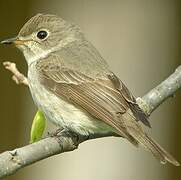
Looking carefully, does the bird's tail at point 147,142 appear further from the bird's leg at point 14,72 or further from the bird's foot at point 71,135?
the bird's leg at point 14,72

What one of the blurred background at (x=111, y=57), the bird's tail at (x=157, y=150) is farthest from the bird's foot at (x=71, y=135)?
the blurred background at (x=111, y=57)

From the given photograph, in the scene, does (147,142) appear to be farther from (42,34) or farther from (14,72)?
(42,34)

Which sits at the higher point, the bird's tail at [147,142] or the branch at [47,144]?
the branch at [47,144]

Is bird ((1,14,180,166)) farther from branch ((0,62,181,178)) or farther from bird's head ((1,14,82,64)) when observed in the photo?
branch ((0,62,181,178))

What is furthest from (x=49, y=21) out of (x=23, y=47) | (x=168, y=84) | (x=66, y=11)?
(x=66, y=11)

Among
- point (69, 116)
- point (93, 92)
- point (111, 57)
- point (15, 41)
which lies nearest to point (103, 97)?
point (93, 92)
